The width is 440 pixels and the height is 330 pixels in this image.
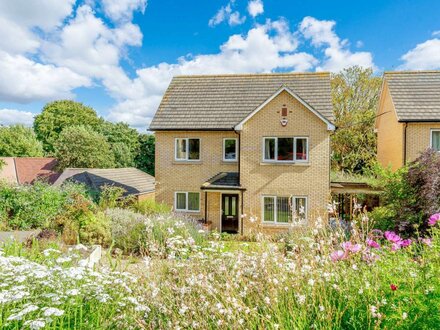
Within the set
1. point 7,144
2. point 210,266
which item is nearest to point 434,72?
point 210,266

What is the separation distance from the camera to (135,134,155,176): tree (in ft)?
137

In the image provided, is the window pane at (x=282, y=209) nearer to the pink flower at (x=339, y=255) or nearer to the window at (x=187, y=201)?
the window at (x=187, y=201)

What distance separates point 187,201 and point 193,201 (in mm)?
355

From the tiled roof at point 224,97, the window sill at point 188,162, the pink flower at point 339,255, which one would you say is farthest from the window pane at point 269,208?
the pink flower at point 339,255

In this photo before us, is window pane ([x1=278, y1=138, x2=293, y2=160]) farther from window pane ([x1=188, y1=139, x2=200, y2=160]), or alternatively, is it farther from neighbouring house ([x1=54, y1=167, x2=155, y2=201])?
neighbouring house ([x1=54, y1=167, x2=155, y2=201])

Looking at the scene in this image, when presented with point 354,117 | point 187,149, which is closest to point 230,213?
point 187,149

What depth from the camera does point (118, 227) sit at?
1175 centimetres

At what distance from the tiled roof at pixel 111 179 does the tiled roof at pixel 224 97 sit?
6055mm

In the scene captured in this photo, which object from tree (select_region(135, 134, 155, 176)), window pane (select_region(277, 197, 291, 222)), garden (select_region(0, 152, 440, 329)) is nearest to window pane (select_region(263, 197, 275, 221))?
window pane (select_region(277, 197, 291, 222))

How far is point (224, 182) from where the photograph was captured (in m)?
16.6

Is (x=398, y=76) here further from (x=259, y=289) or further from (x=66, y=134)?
(x=66, y=134)

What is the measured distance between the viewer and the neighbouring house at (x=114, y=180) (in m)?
21.1

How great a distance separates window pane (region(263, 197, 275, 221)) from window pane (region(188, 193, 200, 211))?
13.2ft

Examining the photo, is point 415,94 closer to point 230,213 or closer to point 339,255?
point 230,213
